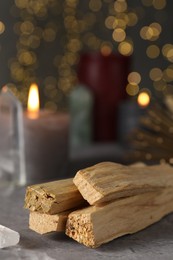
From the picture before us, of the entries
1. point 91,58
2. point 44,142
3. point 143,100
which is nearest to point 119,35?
point 91,58

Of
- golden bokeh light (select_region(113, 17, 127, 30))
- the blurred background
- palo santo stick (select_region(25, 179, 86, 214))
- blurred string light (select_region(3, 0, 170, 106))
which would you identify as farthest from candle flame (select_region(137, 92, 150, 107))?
palo santo stick (select_region(25, 179, 86, 214))

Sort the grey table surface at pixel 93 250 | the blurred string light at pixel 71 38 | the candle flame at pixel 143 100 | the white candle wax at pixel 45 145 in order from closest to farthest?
1. the grey table surface at pixel 93 250
2. the white candle wax at pixel 45 145
3. the candle flame at pixel 143 100
4. the blurred string light at pixel 71 38

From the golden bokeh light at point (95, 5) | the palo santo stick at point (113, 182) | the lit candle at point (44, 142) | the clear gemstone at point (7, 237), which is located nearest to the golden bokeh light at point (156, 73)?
the golden bokeh light at point (95, 5)

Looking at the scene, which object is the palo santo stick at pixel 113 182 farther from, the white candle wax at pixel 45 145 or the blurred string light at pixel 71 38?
the blurred string light at pixel 71 38

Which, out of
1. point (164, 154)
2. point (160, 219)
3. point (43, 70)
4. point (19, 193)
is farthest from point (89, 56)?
point (160, 219)

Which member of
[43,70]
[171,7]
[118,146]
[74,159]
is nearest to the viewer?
[74,159]

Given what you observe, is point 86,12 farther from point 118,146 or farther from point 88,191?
point 88,191

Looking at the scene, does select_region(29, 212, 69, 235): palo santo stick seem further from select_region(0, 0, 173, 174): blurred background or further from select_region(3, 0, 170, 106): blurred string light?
select_region(3, 0, 170, 106): blurred string light
